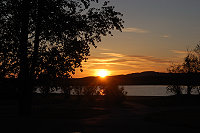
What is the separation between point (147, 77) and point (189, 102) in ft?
391

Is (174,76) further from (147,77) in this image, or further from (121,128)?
(147,77)

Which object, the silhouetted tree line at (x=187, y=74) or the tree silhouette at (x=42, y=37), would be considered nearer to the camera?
the tree silhouette at (x=42, y=37)

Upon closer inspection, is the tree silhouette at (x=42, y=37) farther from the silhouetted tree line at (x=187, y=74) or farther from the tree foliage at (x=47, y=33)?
the silhouetted tree line at (x=187, y=74)

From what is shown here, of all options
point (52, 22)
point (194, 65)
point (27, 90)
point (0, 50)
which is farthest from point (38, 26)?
point (194, 65)

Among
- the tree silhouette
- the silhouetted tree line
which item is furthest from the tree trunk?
the silhouetted tree line

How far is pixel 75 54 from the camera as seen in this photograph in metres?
28.2

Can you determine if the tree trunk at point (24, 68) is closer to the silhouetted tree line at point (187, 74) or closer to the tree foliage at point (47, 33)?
the tree foliage at point (47, 33)

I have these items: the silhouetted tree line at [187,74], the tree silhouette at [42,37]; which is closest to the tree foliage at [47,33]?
the tree silhouette at [42,37]

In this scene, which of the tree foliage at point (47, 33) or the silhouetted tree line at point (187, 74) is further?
the silhouetted tree line at point (187, 74)

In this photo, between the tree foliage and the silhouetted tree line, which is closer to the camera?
the tree foliage

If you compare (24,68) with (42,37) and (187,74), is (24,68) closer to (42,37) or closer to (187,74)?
(42,37)

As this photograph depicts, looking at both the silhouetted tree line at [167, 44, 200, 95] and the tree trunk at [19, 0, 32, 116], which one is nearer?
the tree trunk at [19, 0, 32, 116]

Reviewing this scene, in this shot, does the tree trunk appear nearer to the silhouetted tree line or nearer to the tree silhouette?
the tree silhouette

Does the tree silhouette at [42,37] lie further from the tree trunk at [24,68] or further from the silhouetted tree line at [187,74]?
the silhouetted tree line at [187,74]
